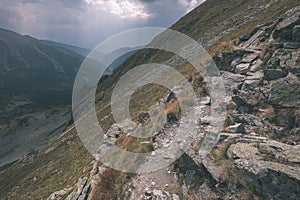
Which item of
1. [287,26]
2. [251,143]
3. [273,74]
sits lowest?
[251,143]

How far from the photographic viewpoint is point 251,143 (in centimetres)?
1380

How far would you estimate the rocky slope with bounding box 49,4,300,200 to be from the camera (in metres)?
11.9

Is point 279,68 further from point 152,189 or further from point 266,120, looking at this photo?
point 152,189

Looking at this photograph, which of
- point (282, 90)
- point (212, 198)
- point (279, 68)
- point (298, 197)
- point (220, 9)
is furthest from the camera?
point (220, 9)

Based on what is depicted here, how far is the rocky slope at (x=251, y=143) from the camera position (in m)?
11.9

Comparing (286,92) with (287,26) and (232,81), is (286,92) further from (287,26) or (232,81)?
(287,26)

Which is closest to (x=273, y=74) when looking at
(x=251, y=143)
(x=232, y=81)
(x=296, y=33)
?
(x=232, y=81)

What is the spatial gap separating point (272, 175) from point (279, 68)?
26.1 feet

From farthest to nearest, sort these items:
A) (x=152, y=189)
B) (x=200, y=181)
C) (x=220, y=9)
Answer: (x=220, y=9)
(x=152, y=189)
(x=200, y=181)

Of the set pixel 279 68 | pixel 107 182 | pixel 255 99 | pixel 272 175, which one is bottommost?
pixel 107 182

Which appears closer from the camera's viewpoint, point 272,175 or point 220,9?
point 272,175

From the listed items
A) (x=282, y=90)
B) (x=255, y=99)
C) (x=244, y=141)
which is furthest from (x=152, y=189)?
(x=282, y=90)

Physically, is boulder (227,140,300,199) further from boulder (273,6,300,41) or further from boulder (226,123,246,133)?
boulder (273,6,300,41)

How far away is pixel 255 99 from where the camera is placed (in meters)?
16.4
